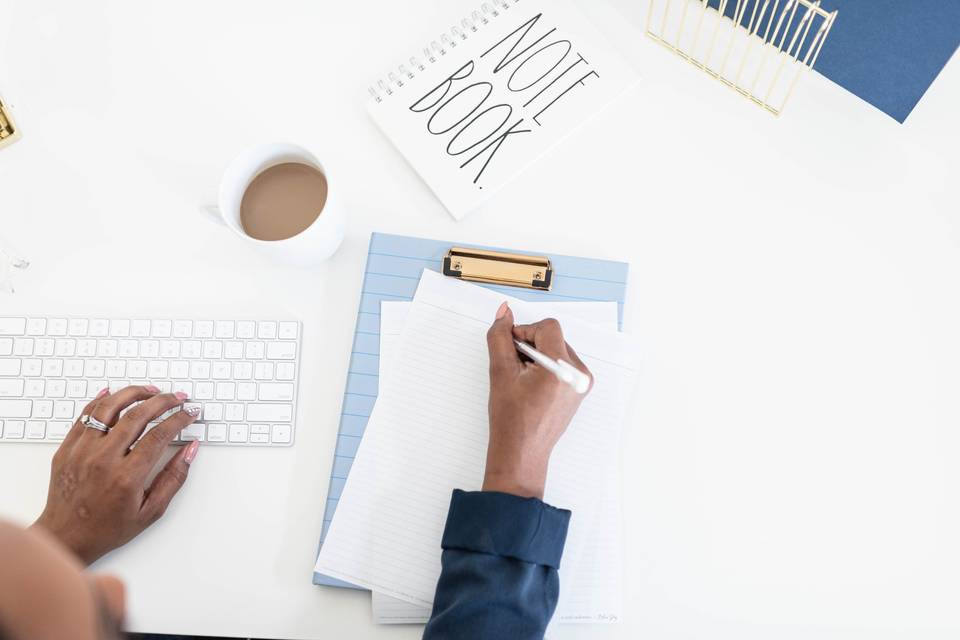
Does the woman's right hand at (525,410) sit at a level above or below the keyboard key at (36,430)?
above

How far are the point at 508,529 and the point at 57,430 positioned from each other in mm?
→ 470

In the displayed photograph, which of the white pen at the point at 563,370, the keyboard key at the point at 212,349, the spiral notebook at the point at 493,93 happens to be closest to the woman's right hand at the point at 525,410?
the white pen at the point at 563,370

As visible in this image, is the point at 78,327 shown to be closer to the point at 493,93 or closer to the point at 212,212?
the point at 212,212

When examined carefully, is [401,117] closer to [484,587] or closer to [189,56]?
[189,56]

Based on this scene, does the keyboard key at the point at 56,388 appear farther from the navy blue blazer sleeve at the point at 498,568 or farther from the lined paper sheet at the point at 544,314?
the navy blue blazer sleeve at the point at 498,568

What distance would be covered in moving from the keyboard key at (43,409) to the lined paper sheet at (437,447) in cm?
32

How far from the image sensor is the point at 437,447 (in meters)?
0.69

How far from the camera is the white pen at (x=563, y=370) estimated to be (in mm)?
620

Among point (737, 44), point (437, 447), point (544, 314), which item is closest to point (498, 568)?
point (437, 447)

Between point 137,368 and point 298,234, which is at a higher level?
point 298,234

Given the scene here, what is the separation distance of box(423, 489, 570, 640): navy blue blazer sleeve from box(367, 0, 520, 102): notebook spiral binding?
0.46 metres

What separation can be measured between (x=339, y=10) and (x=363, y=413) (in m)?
0.48

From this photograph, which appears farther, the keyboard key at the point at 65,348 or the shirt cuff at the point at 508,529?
the keyboard key at the point at 65,348

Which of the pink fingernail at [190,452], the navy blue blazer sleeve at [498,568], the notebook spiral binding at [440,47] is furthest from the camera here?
the notebook spiral binding at [440,47]
